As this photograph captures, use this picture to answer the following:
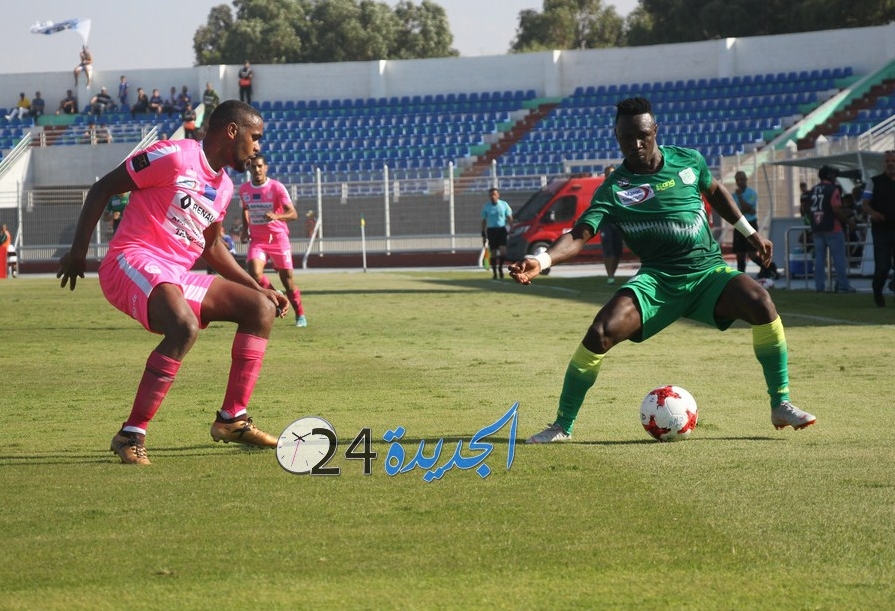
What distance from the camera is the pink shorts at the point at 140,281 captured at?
700 centimetres

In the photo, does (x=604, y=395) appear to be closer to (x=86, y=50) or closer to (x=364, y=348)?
(x=364, y=348)

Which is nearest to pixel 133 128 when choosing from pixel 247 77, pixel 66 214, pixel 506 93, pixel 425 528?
pixel 247 77

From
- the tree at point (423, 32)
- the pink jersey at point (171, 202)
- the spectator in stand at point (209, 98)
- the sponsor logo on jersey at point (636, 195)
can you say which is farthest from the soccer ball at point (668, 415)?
the tree at point (423, 32)

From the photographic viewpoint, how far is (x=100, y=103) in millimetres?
53469

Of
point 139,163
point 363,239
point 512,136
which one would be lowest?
point 363,239

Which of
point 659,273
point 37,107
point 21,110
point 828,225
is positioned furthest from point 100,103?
point 659,273

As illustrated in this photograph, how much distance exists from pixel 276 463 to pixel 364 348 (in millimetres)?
7290

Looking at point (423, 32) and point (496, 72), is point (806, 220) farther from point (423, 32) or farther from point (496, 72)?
point (423, 32)

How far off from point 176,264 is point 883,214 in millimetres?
12965

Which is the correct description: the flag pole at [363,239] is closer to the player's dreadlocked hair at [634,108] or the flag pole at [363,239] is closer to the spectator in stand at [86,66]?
the spectator in stand at [86,66]

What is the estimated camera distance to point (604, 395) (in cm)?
977

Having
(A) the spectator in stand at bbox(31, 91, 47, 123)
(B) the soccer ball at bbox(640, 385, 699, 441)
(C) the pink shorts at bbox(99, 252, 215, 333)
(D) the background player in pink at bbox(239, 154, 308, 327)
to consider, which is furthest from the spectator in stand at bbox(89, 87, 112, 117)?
(B) the soccer ball at bbox(640, 385, 699, 441)

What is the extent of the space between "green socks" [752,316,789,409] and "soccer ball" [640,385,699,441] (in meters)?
0.56

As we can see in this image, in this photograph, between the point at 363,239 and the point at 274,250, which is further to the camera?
the point at 363,239
